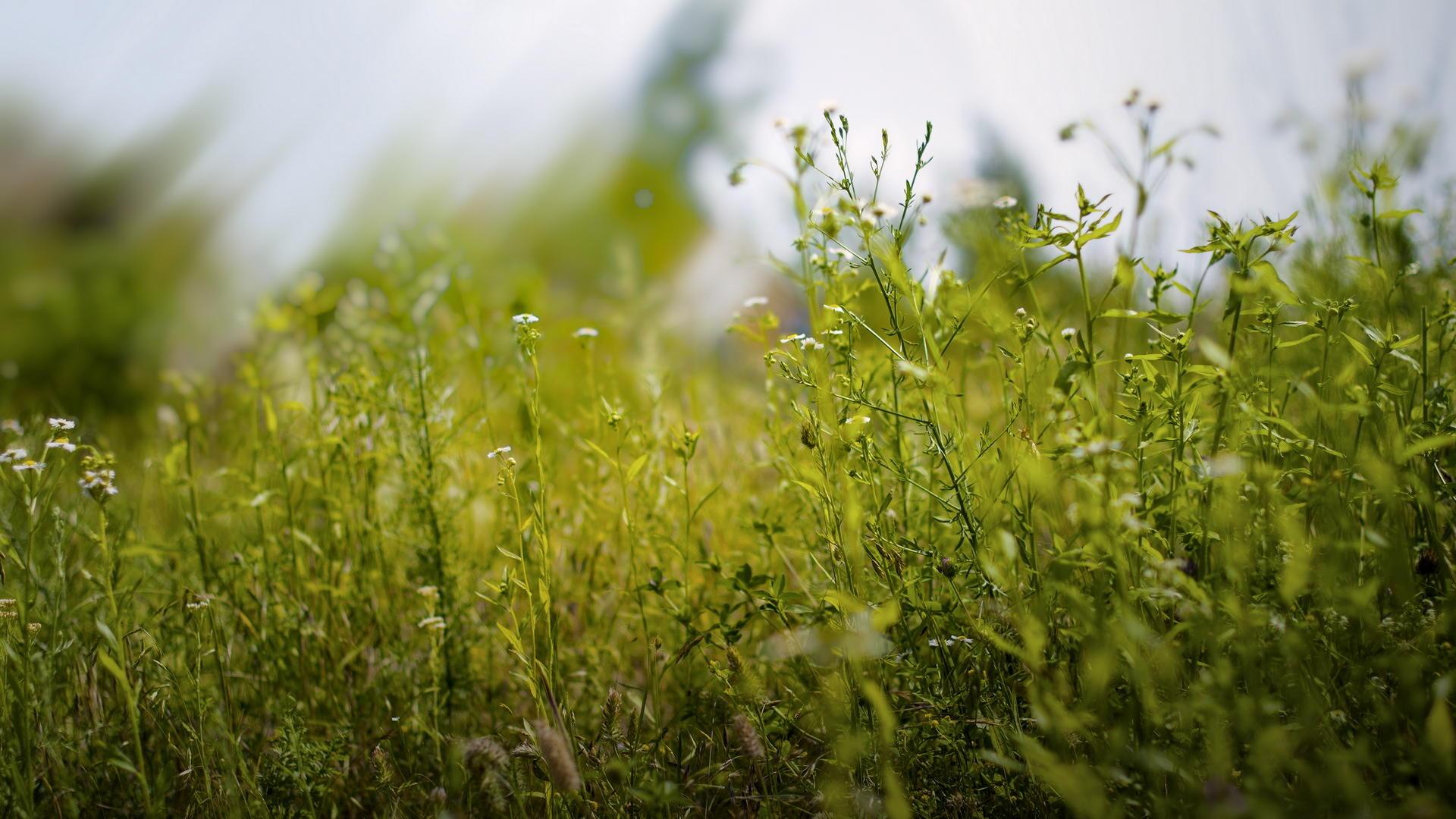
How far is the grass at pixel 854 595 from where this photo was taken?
101 centimetres

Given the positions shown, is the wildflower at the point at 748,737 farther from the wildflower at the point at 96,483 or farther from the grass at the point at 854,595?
the wildflower at the point at 96,483

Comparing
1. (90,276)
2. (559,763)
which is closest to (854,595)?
(559,763)

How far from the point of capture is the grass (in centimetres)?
101

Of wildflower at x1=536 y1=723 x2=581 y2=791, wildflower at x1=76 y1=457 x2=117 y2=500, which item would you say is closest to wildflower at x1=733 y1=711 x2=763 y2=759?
wildflower at x1=536 y1=723 x2=581 y2=791

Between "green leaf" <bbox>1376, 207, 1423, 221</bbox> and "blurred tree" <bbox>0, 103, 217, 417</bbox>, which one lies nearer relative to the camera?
"green leaf" <bbox>1376, 207, 1423, 221</bbox>

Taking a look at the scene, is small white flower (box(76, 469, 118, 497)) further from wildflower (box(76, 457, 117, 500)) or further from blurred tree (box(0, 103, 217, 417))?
blurred tree (box(0, 103, 217, 417))

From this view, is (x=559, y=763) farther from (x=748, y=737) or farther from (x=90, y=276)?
(x=90, y=276)

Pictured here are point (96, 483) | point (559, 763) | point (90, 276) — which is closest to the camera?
point (559, 763)

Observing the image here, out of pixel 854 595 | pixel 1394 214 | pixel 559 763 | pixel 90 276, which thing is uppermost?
pixel 90 276

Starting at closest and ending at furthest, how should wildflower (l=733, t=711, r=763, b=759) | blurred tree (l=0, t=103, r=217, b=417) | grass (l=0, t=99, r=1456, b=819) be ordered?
grass (l=0, t=99, r=1456, b=819), wildflower (l=733, t=711, r=763, b=759), blurred tree (l=0, t=103, r=217, b=417)

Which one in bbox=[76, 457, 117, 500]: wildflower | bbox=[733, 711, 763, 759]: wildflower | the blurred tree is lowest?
bbox=[733, 711, 763, 759]: wildflower

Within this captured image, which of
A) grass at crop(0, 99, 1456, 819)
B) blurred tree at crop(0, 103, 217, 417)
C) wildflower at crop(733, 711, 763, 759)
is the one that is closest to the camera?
grass at crop(0, 99, 1456, 819)

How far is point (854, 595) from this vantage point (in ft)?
4.07

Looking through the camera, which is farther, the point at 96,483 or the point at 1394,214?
the point at 96,483
